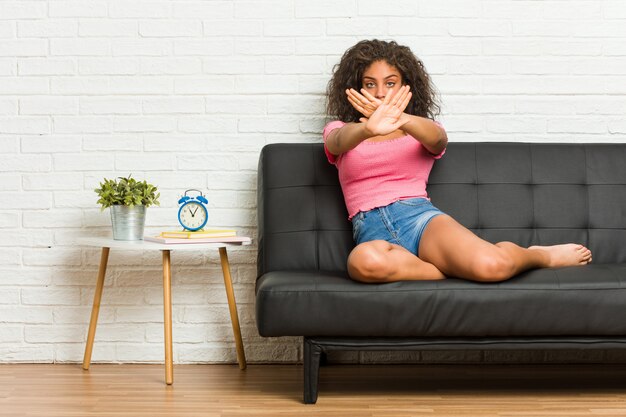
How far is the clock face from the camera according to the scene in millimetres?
3037

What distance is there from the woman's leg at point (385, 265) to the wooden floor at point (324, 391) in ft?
1.27

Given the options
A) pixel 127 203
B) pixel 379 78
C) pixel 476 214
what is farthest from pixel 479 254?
pixel 127 203

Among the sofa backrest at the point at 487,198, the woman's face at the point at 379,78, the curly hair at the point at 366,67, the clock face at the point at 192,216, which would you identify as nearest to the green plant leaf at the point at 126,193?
the clock face at the point at 192,216

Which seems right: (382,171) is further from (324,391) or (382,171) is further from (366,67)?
(324,391)

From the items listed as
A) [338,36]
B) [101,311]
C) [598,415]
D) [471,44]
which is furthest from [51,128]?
[598,415]

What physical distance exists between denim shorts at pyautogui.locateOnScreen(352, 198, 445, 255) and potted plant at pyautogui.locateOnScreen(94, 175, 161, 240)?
78 cm

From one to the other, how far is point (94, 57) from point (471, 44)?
1498 mm

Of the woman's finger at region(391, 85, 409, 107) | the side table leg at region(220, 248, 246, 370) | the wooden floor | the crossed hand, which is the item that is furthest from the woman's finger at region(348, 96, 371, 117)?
the wooden floor

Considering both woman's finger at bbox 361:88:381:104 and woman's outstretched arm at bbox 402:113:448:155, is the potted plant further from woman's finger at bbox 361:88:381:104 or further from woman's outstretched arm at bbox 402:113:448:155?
woman's outstretched arm at bbox 402:113:448:155

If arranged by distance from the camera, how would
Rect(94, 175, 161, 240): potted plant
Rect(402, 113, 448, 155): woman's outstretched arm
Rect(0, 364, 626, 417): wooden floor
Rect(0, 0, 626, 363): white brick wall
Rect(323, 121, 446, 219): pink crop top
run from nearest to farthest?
1. Rect(0, 364, 626, 417): wooden floor
2. Rect(402, 113, 448, 155): woman's outstretched arm
3. Rect(323, 121, 446, 219): pink crop top
4. Rect(94, 175, 161, 240): potted plant
5. Rect(0, 0, 626, 363): white brick wall

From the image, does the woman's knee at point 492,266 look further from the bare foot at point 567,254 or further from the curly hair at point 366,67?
the curly hair at point 366,67

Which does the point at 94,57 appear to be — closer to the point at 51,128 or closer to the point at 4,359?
the point at 51,128

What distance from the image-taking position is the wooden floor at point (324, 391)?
97.6 inches

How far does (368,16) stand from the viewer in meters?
3.33
